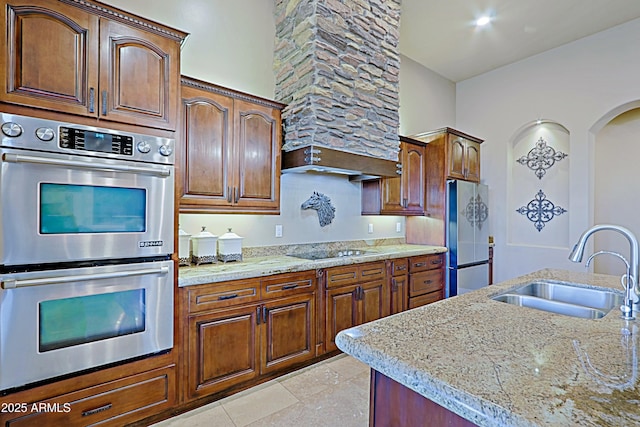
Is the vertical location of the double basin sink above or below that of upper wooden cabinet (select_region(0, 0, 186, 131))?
below

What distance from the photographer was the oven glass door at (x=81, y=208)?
1.60 m

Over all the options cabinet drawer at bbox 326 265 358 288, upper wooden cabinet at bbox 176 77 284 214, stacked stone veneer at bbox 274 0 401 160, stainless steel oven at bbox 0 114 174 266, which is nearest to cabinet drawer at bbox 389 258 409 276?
cabinet drawer at bbox 326 265 358 288

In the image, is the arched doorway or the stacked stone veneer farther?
the arched doorway

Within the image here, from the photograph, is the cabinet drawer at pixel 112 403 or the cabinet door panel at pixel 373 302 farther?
the cabinet door panel at pixel 373 302

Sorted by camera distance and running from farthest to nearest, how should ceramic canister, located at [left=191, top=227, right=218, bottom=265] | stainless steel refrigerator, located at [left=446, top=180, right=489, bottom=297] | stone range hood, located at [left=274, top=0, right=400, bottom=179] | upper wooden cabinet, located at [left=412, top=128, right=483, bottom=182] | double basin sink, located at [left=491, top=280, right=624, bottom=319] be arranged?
upper wooden cabinet, located at [left=412, top=128, right=483, bottom=182] < stainless steel refrigerator, located at [left=446, top=180, right=489, bottom=297] < stone range hood, located at [left=274, top=0, right=400, bottom=179] < ceramic canister, located at [left=191, top=227, right=218, bottom=265] < double basin sink, located at [left=491, top=280, right=624, bottom=319]

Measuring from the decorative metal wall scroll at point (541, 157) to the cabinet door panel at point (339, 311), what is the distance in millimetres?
3702

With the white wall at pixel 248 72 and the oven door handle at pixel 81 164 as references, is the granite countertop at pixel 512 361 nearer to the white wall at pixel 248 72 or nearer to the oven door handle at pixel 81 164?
the oven door handle at pixel 81 164

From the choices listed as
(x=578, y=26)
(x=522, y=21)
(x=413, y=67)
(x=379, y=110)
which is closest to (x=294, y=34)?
(x=379, y=110)

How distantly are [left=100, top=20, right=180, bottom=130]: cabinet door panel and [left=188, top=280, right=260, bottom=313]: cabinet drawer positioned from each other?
1.09 metres

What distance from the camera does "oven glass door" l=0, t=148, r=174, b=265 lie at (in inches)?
62.8

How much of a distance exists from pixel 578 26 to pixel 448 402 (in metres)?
5.15

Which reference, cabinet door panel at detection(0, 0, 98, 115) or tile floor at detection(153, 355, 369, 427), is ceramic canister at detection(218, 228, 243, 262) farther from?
cabinet door panel at detection(0, 0, 98, 115)

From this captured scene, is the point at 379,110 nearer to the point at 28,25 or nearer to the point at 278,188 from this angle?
the point at 278,188

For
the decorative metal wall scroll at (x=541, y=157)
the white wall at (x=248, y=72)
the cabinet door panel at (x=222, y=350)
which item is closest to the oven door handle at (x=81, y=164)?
the white wall at (x=248, y=72)
